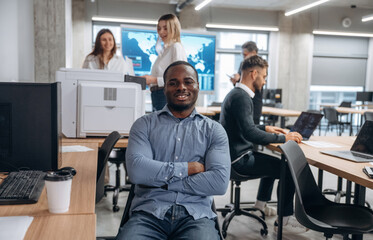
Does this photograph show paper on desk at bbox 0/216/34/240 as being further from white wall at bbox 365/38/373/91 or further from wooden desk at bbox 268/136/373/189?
white wall at bbox 365/38/373/91

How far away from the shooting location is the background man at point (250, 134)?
2514 millimetres

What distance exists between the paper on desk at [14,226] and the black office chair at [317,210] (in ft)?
4.06

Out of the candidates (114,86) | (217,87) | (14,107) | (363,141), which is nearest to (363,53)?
(217,87)

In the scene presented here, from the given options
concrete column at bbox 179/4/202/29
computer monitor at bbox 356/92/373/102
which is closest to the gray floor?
concrete column at bbox 179/4/202/29

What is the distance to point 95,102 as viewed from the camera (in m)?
2.31

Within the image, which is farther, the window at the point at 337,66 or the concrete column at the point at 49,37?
the window at the point at 337,66

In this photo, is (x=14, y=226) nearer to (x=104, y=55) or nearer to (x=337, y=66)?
(x=104, y=55)

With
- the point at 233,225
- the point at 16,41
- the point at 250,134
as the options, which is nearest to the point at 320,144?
the point at 250,134

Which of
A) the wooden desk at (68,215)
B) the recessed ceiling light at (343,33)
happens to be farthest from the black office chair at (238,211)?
the recessed ceiling light at (343,33)

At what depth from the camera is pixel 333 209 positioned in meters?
1.98

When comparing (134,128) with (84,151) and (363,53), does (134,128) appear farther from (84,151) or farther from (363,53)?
(363,53)

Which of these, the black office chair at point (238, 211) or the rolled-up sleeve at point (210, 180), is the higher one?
the rolled-up sleeve at point (210, 180)

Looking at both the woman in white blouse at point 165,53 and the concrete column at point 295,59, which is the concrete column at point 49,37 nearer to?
the woman in white blouse at point 165,53

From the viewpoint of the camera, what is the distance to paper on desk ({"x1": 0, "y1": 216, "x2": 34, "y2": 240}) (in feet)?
2.96
